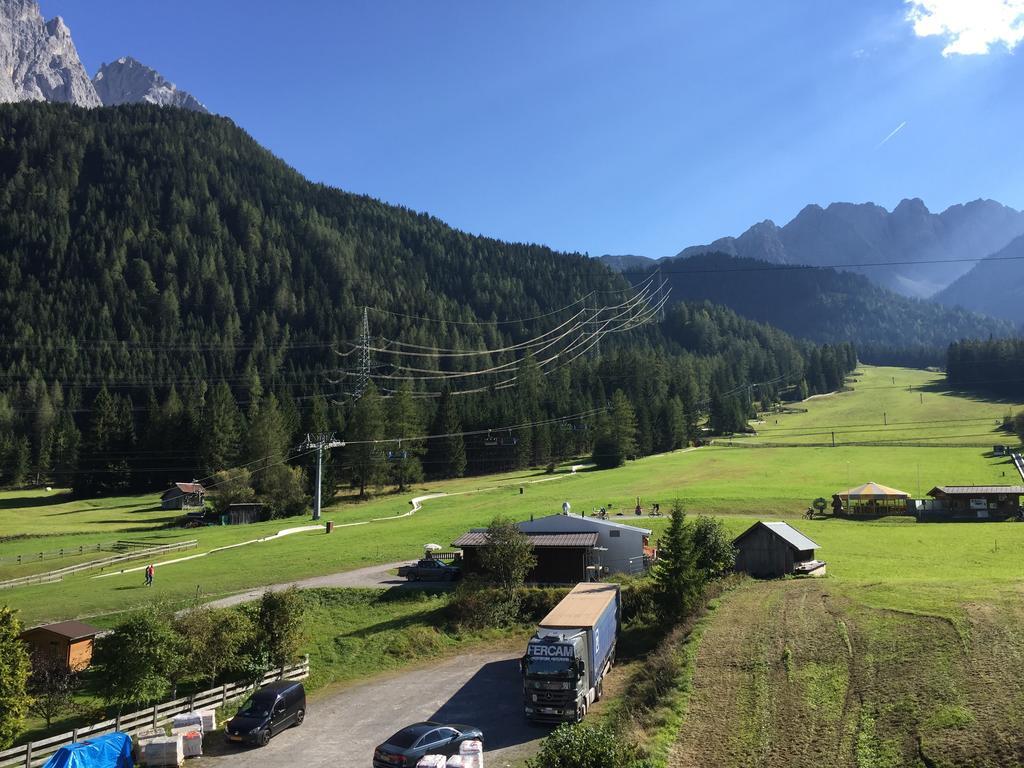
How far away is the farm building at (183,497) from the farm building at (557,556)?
6809 centimetres

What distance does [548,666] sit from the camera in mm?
24266

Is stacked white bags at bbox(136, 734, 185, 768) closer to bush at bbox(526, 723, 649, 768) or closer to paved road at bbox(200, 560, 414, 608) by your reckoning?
bush at bbox(526, 723, 649, 768)

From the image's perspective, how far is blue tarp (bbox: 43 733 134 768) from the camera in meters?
20.0

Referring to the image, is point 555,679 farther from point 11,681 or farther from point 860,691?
point 11,681

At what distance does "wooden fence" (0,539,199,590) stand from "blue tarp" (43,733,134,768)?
40.4 metres

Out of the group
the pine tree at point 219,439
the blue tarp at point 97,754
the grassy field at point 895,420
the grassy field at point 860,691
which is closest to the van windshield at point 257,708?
the blue tarp at point 97,754

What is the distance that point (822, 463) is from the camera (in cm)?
9975

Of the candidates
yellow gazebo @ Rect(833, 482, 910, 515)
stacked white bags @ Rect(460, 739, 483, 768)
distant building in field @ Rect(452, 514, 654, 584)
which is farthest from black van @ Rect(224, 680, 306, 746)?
yellow gazebo @ Rect(833, 482, 910, 515)

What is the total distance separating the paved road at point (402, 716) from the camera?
23016 mm

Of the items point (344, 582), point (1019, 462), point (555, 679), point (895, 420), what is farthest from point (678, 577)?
point (895, 420)

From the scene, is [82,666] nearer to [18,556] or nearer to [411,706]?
[411,706]

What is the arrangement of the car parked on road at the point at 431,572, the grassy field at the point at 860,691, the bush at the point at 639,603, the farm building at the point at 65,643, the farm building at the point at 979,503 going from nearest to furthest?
1. the grassy field at the point at 860,691
2. the farm building at the point at 65,643
3. the bush at the point at 639,603
4. the car parked on road at the point at 431,572
5. the farm building at the point at 979,503

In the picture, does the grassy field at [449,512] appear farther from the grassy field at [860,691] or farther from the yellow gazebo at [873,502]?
the grassy field at [860,691]

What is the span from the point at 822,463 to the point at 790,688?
86.5m
